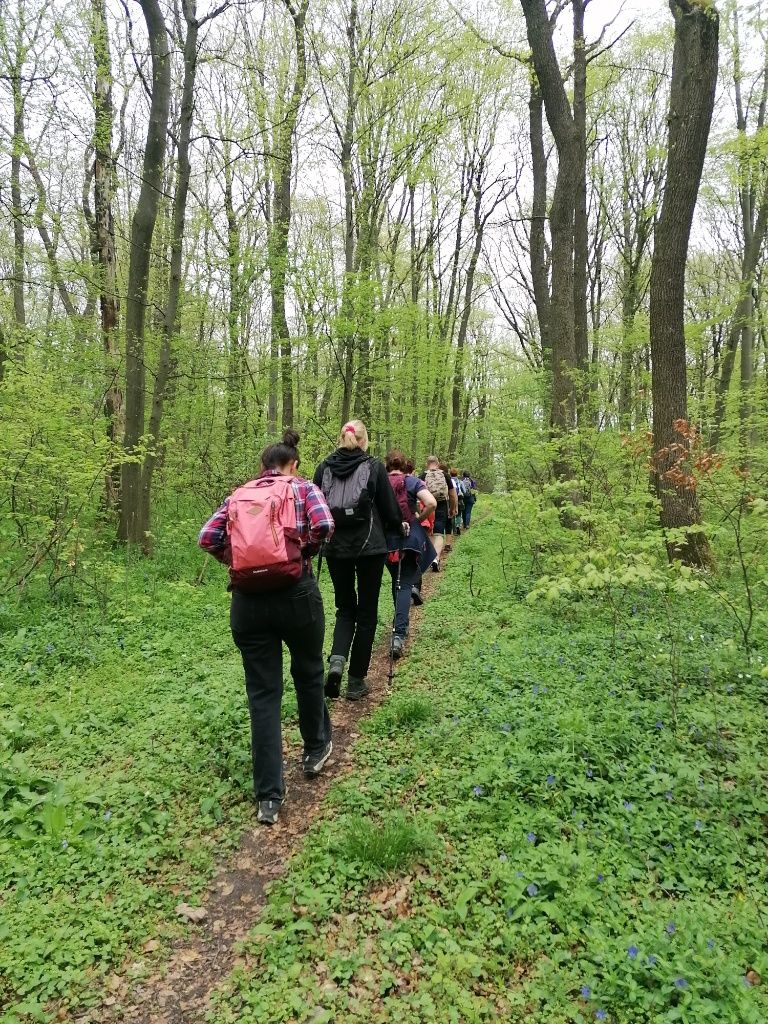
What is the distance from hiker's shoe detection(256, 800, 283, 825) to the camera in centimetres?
316

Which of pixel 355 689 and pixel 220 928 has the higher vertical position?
pixel 355 689

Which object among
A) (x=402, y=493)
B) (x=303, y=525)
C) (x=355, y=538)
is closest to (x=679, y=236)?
(x=402, y=493)

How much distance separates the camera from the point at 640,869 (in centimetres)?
265

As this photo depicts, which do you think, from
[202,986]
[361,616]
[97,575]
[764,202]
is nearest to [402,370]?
[764,202]

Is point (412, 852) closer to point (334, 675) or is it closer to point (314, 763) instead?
point (314, 763)

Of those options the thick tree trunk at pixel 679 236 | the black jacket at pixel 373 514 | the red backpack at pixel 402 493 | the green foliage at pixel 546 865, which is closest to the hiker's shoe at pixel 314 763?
the green foliage at pixel 546 865

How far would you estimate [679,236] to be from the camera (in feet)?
23.0

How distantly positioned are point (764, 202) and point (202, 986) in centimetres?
1921

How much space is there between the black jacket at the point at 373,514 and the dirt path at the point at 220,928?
149 centimetres

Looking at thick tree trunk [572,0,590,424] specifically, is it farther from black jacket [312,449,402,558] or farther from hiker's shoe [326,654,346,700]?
hiker's shoe [326,654,346,700]

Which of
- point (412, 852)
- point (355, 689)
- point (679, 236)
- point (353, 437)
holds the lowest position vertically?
point (412, 852)

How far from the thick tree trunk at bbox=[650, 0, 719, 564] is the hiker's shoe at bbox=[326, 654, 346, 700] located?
14.4ft

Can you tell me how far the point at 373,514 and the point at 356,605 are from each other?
857mm

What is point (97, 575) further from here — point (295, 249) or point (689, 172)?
point (689, 172)
